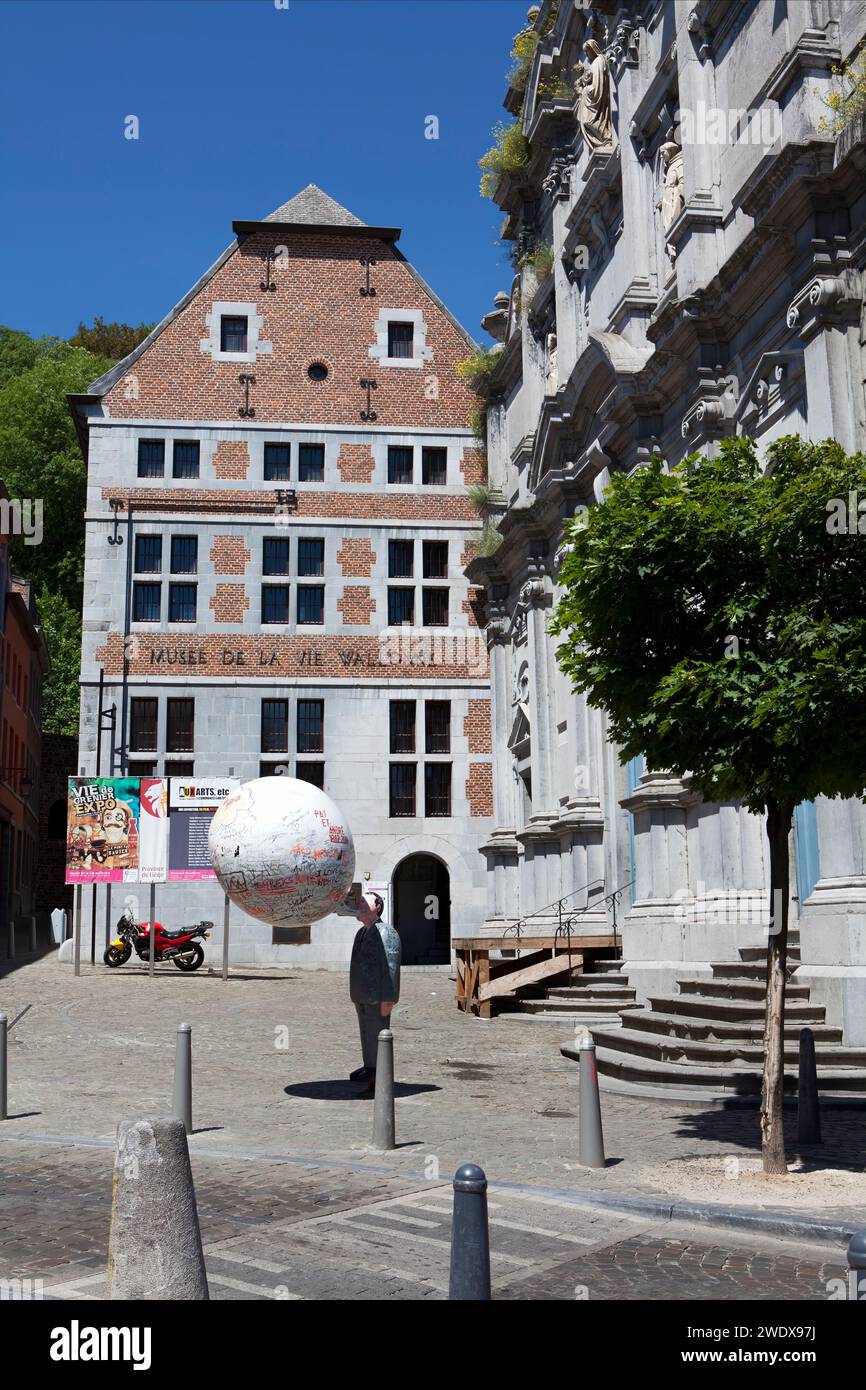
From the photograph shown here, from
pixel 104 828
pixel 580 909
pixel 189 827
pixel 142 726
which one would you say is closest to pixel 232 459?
pixel 142 726

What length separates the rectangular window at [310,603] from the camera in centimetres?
3394

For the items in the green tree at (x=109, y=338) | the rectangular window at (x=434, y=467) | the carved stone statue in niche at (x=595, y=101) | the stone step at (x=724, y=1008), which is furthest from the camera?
the green tree at (x=109, y=338)

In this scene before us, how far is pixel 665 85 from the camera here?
20.8 m

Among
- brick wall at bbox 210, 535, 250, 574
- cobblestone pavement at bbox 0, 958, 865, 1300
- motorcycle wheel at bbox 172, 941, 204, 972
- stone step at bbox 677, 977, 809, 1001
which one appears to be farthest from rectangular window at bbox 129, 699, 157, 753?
stone step at bbox 677, 977, 809, 1001

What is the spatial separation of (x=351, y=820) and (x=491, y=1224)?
25599 millimetres

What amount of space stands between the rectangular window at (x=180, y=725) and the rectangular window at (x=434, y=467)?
8672 millimetres

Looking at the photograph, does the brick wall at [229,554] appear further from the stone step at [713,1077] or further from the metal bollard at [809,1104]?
the metal bollard at [809,1104]

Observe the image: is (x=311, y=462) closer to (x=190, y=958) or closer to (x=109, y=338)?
(x=190, y=958)

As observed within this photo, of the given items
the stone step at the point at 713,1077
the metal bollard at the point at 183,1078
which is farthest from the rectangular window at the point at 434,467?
the metal bollard at the point at 183,1078

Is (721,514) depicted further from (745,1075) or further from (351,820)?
(351,820)

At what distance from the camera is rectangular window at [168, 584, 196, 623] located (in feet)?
109

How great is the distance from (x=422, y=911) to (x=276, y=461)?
1346cm

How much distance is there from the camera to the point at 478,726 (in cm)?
3391
